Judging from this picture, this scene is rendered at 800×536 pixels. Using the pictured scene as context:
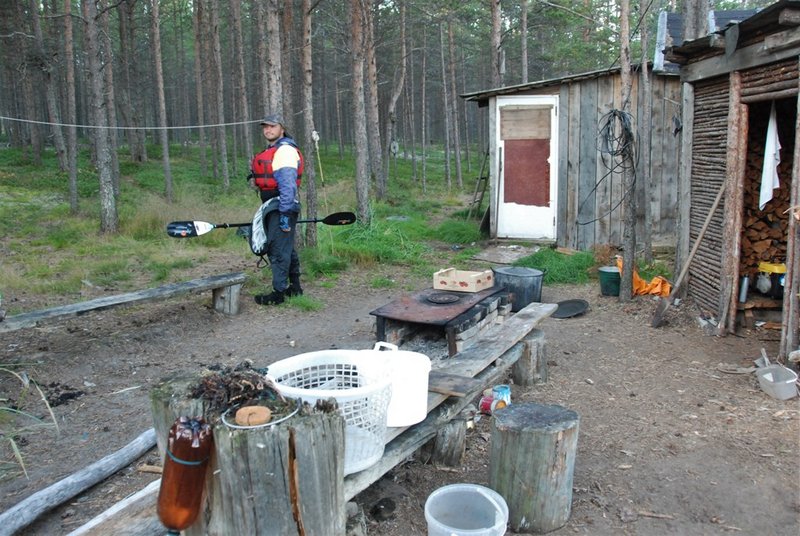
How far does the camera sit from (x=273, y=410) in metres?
2.38

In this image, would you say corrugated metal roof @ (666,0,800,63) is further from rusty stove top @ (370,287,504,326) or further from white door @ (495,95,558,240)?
white door @ (495,95,558,240)

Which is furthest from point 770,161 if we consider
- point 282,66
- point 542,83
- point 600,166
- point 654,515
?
point 282,66

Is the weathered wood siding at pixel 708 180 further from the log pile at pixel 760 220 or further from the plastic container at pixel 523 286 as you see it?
the plastic container at pixel 523 286

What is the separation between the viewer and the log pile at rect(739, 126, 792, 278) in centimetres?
670

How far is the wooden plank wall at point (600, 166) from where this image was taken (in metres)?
10.5

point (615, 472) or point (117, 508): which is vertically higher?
point (117, 508)

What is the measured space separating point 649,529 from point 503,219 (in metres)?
9.00

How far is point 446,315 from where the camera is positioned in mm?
5387

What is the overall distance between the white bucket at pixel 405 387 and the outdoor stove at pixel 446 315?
7.02 ft

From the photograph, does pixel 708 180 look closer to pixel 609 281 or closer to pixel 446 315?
pixel 609 281

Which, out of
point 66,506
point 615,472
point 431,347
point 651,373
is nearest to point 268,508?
point 66,506

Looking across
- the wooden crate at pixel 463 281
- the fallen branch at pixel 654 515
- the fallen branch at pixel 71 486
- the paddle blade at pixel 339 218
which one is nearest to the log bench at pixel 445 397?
the wooden crate at pixel 463 281

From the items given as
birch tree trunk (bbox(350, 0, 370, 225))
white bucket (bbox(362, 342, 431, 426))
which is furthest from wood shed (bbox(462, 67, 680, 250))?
white bucket (bbox(362, 342, 431, 426))

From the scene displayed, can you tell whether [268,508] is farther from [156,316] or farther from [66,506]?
[156,316]
